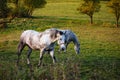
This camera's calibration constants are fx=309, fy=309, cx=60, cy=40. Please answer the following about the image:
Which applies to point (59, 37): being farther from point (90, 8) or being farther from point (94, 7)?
point (94, 7)

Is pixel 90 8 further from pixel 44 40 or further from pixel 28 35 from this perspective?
pixel 44 40

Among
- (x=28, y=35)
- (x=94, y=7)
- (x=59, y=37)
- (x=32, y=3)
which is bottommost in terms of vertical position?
(x=32, y=3)

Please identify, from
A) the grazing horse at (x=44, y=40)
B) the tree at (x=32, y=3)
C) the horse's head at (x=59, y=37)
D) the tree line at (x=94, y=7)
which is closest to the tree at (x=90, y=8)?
the tree line at (x=94, y=7)

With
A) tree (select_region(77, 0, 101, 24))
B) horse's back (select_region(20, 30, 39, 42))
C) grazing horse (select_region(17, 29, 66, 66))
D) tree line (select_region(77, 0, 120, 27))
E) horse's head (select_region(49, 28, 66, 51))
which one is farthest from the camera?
tree (select_region(77, 0, 101, 24))

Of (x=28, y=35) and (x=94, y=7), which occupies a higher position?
(x=28, y=35)

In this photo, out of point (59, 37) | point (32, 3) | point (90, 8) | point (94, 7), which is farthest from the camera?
point (32, 3)

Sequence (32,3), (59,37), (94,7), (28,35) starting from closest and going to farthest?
(59,37), (28,35), (94,7), (32,3)

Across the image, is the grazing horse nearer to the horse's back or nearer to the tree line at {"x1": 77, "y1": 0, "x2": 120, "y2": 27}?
the horse's back

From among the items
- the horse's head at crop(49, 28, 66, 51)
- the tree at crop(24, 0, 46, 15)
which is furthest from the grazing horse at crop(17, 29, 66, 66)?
the tree at crop(24, 0, 46, 15)

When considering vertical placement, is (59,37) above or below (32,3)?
above

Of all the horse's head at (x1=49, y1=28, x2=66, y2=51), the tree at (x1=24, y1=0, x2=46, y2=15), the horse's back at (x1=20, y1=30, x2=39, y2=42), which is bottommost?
the tree at (x1=24, y1=0, x2=46, y2=15)

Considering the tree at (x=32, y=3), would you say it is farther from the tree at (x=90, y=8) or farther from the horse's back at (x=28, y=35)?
the horse's back at (x=28, y=35)

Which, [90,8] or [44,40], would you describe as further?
[90,8]

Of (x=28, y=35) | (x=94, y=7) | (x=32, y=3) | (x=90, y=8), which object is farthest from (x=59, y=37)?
(x=32, y=3)
